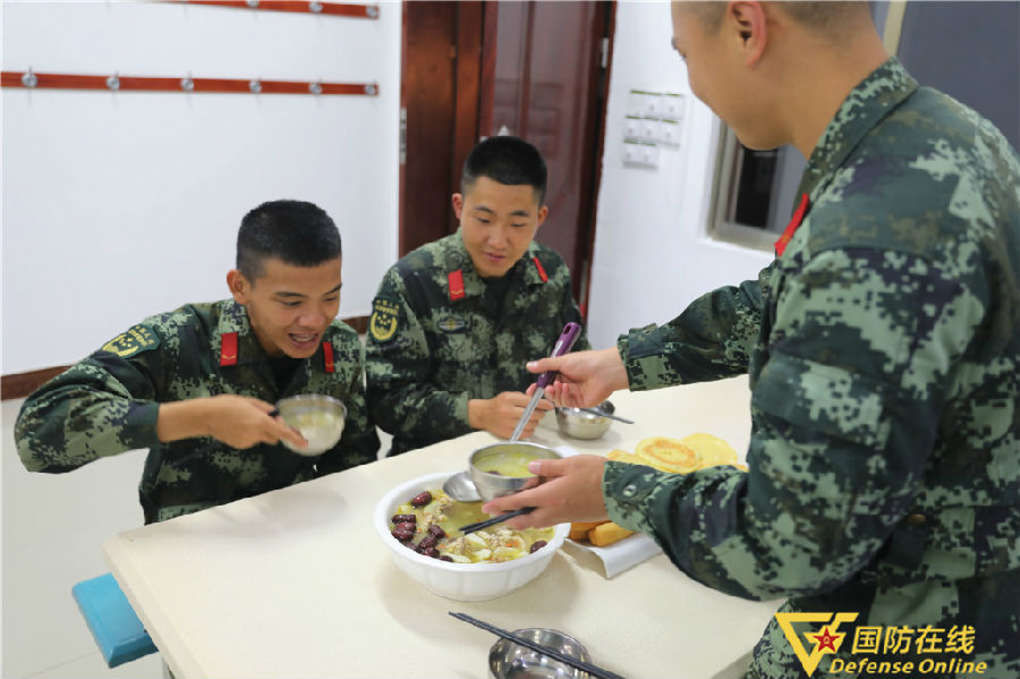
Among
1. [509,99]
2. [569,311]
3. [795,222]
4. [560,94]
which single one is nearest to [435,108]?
[509,99]

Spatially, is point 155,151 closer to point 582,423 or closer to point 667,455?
point 582,423

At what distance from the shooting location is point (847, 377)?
2.27 ft

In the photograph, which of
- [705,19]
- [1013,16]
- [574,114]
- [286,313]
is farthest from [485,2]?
[705,19]

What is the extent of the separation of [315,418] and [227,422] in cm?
16

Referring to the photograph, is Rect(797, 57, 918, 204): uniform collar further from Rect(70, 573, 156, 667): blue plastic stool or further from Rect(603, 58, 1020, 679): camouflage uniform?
Rect(70, 573, 156, 667): blue plastic stool

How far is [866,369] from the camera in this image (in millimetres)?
689

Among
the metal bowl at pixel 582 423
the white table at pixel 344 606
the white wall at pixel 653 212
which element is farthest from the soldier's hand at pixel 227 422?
the white wall at pixel 653 212

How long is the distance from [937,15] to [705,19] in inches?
102

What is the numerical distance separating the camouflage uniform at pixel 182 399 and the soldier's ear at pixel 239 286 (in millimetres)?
26

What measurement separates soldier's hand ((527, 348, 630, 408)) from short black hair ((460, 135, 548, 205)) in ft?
2.24

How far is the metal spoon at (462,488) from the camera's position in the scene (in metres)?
1.34

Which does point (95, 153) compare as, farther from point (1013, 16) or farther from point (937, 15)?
point (1013, 16)

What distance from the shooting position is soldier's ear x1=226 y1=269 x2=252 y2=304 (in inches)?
64.8

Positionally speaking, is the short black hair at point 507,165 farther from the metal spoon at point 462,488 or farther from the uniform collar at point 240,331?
the metal spoon at point 462,488
